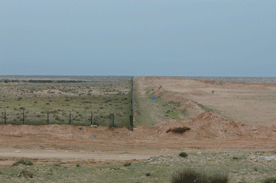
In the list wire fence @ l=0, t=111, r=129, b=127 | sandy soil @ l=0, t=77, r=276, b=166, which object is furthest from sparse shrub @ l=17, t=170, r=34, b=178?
wire fence @ l=0, t=111, r=129, b=127

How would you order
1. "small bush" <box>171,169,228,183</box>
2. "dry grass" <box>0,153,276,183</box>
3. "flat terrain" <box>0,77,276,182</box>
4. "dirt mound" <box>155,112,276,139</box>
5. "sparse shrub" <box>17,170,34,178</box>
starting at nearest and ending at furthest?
"small bush" <box>171,169,228,183</box>, "dry grass" <box>0,153,276,183</box>, "sparse shrub" <box>17,170,34,178</box>, "flat terrain" <box>0,77,276,182</box>, "dirt mound" <box>155,112,276,139</box>

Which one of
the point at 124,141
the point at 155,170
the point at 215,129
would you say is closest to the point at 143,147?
A: the point at 124,141

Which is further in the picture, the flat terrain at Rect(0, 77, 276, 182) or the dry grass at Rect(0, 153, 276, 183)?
the flat terrain at Rect(0, 77, 276, 182)

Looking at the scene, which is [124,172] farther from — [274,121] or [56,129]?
[274,121]

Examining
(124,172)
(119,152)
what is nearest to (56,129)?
(119,152)

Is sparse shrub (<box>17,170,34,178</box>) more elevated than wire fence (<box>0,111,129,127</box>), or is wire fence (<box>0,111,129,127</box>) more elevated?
sparse shrub (<box>17,170,34,178</box>)

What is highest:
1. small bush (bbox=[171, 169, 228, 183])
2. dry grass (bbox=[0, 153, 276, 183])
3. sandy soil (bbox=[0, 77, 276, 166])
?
small bush (bbox=[171, 169, 228, 183])

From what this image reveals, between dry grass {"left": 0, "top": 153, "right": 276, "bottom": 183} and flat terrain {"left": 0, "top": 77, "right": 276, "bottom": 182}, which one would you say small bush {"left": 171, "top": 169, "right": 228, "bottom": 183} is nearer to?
dry grass {"left": 0, "top": 153, "right": 276, "bottom": 183}

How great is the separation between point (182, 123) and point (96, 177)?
13.8m

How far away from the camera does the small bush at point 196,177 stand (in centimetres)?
882

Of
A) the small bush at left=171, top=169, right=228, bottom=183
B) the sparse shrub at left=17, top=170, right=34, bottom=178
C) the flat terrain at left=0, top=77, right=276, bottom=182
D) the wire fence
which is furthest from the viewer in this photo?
the wire fence

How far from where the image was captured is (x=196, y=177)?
8.92m

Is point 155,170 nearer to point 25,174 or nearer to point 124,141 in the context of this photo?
point 25,174

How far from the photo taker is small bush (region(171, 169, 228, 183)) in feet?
28.9
